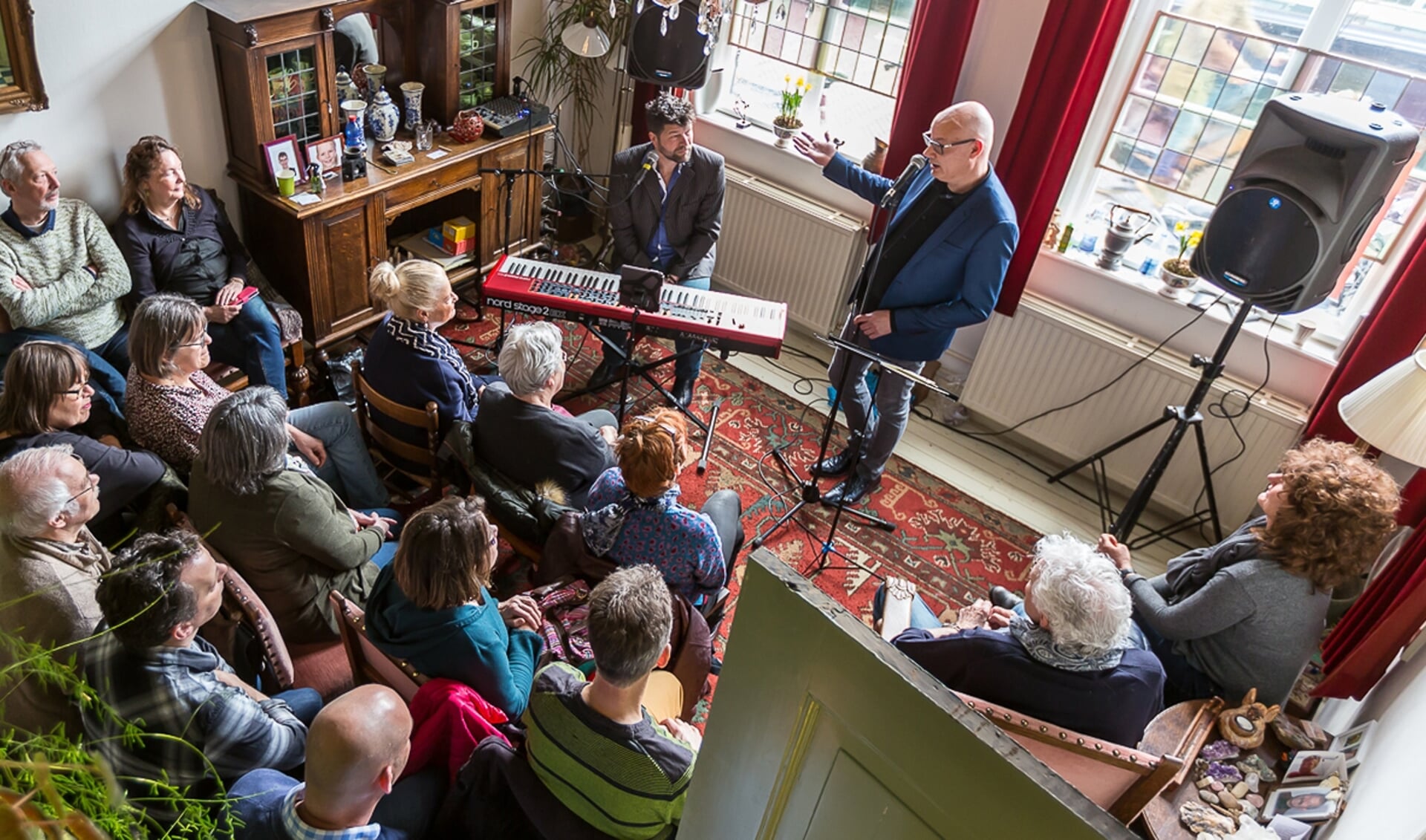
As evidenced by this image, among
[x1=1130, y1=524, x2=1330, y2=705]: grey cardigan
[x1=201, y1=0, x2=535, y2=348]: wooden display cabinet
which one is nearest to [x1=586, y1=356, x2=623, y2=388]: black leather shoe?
[x1=201, y1=0, x2=535, y2=348]: wooden display cabinet

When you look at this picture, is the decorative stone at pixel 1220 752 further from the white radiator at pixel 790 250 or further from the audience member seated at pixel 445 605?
the white radiator at pixel 790 250

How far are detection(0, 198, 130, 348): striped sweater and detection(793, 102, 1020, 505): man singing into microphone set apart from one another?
2.58 meters

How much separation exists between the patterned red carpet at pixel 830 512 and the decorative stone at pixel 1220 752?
1.25 metres

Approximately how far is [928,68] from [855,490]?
1.78 metres

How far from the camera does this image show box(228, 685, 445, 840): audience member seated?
1583 millimetres

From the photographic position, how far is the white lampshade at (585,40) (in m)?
4.33

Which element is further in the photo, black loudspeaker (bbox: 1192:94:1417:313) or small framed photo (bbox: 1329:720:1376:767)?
black loudspeaker (bbox: 1192:94:1417:313)

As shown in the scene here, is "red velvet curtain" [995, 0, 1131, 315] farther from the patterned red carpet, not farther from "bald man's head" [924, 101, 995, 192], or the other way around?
the patterned red carpet

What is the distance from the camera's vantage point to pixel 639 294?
11.5 ft

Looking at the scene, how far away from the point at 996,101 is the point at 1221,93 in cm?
85

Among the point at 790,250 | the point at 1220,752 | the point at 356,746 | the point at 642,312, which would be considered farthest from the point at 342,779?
the point at 790,250

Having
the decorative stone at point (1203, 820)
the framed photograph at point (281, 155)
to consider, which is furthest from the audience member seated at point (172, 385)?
the decorative stone at point (1203, 820)

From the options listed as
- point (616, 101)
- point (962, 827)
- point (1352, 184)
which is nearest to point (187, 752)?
point (962, 827)

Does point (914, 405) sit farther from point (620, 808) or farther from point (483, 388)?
point (620, 808)
